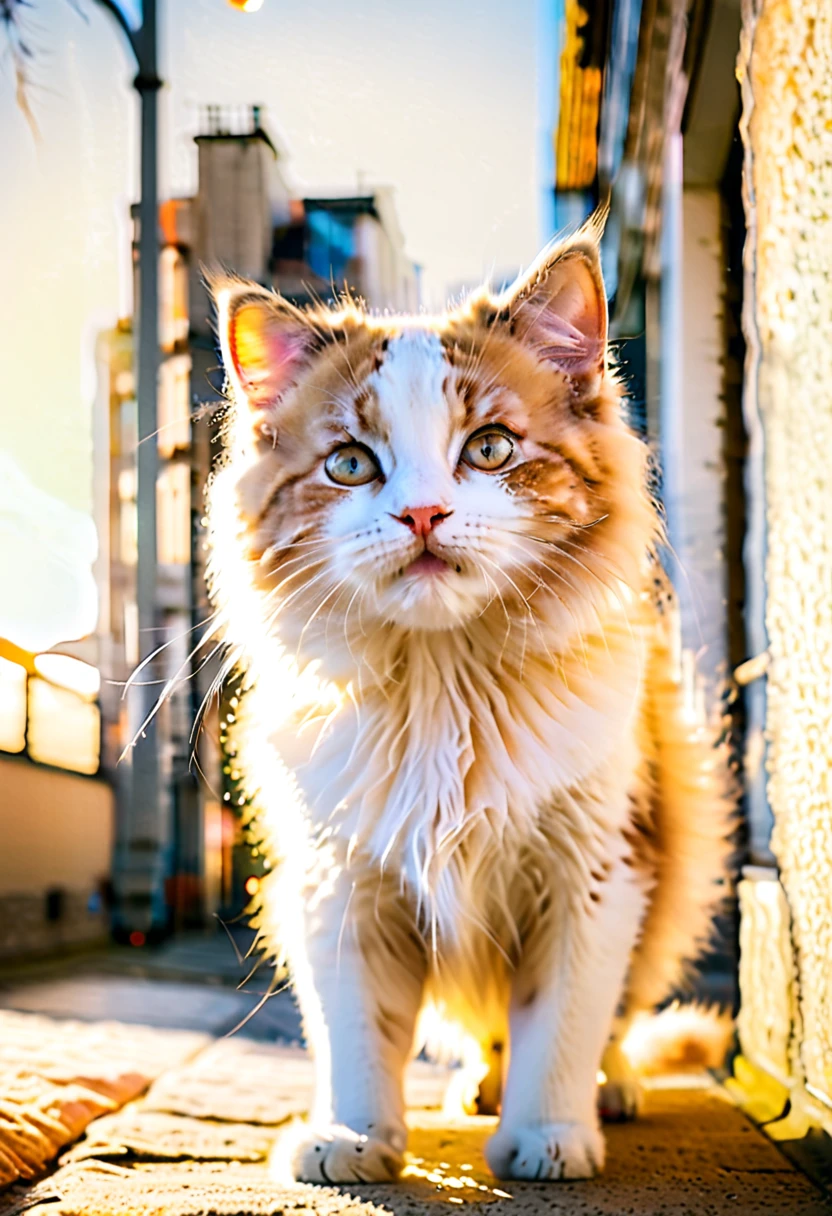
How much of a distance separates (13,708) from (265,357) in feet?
1.78

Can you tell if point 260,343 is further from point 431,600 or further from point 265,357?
point 431,600

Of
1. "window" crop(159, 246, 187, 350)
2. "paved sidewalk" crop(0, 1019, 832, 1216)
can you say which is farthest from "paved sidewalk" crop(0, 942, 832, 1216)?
"window" crop(159, 246, 187, 350)

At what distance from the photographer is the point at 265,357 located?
3.90 feet

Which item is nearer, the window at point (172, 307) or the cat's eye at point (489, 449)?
the cat's eye at point (489, 449)

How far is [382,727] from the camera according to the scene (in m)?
1.13

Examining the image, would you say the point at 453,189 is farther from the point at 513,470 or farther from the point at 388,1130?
the point at 388,1130

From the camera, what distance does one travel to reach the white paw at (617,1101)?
1.38m

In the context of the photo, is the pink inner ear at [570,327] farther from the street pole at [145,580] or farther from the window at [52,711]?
the window at [52,711]

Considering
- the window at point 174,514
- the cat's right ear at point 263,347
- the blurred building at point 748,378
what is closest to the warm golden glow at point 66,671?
the window at point 174,514

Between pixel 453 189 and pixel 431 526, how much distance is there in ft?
1.34

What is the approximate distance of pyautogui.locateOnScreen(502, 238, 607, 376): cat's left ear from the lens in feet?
3.67

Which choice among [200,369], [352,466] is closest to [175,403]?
[200,369]

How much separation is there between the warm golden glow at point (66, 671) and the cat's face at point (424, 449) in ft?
0.99

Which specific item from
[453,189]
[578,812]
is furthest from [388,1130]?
[453,189]
